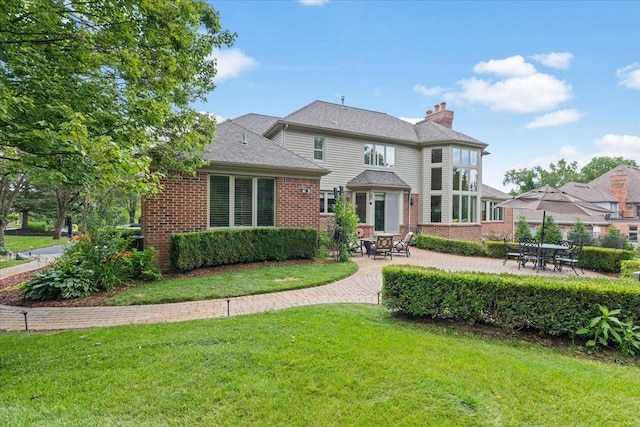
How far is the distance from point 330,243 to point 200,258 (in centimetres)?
491

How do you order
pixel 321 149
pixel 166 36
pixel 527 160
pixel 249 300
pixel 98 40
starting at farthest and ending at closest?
pixel 527 160
pixel 321 149
pixel 249 300
pixel 166 36
pixel 98 40

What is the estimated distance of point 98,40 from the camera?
4836mm

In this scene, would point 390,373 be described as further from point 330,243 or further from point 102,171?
point 330,243

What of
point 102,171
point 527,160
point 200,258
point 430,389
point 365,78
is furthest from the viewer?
point 527,160

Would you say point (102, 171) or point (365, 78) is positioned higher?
point (365, 78)

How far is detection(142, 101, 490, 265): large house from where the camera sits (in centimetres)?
956

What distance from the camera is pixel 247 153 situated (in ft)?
34.9

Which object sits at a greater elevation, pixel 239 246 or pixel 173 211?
pixel 173 211

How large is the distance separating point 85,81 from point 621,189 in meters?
48.6

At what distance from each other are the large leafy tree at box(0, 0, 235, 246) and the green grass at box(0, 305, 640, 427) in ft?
7.89

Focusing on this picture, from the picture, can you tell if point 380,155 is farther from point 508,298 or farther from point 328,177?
point 508,298

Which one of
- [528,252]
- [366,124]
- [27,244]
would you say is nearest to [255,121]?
[366,124]

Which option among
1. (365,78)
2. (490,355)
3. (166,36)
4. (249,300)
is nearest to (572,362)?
(490,355)

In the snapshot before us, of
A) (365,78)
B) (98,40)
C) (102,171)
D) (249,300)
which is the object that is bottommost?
(249,300)
